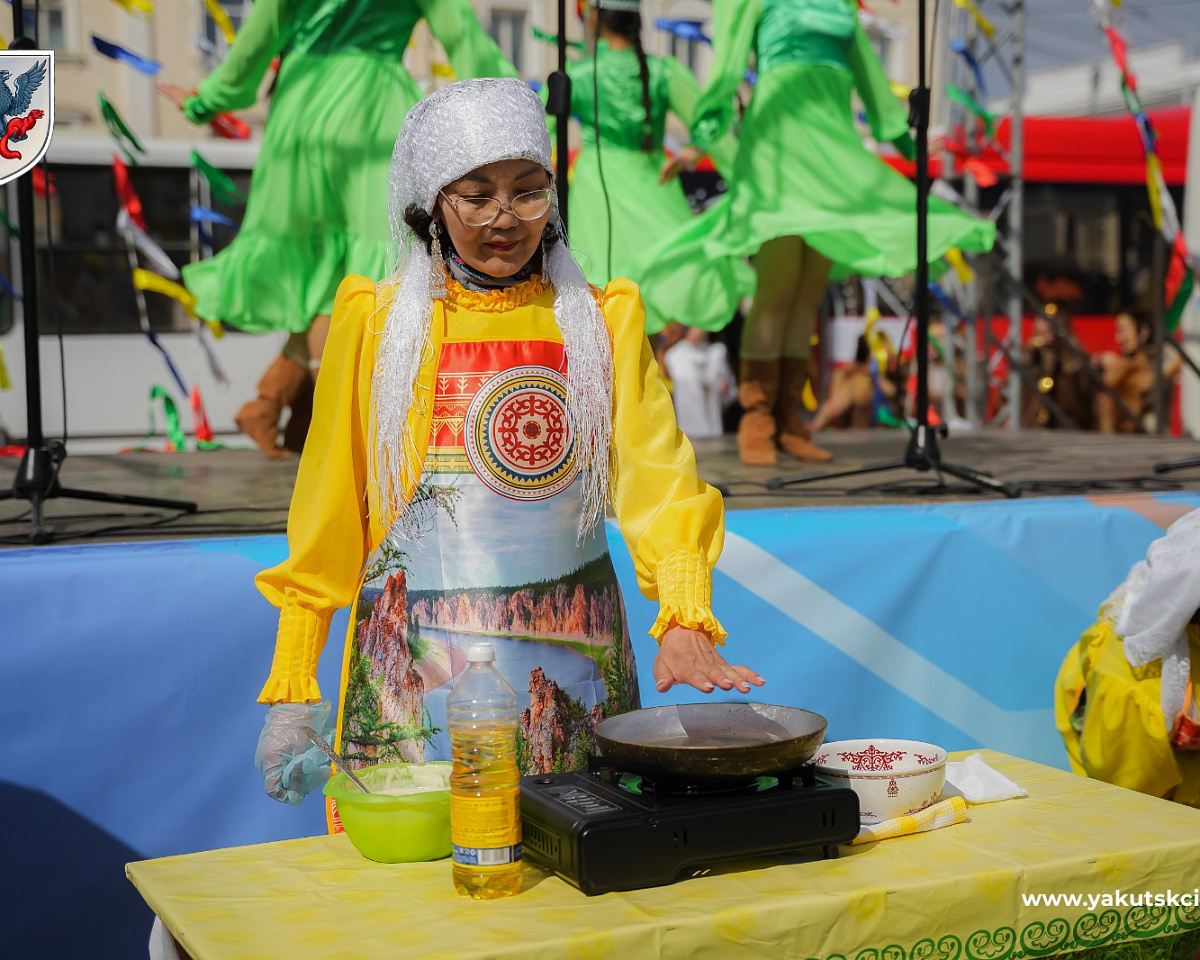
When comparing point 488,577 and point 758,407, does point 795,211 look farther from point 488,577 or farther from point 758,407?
point 488,577

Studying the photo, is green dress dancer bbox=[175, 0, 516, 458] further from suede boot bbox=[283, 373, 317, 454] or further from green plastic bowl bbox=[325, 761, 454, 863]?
green plastic bowl bbox=[325, 761, 454, 863]

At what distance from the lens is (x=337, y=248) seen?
4367 mm

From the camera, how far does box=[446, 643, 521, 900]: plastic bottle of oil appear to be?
1396 millimetres

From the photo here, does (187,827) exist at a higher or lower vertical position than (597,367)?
lower

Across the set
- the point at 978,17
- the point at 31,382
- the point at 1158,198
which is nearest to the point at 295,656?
the point at 31,382

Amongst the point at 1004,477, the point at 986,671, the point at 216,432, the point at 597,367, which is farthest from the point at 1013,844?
the point at 216,432

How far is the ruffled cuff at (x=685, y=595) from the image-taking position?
1640 millimetres

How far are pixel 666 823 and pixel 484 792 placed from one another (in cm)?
19

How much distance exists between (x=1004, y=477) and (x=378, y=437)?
2974mm

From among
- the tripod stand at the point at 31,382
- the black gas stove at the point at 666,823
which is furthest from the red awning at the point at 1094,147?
the black gas stove at the point at 666,823

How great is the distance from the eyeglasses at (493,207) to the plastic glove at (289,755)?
2.13 ft

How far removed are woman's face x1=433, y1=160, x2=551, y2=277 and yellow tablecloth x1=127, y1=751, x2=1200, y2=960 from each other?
752 mm

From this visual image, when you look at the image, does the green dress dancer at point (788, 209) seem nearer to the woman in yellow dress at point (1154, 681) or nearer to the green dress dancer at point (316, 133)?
the green dress dancer at point (316, 133)

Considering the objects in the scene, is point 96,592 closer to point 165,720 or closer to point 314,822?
point 165,720
